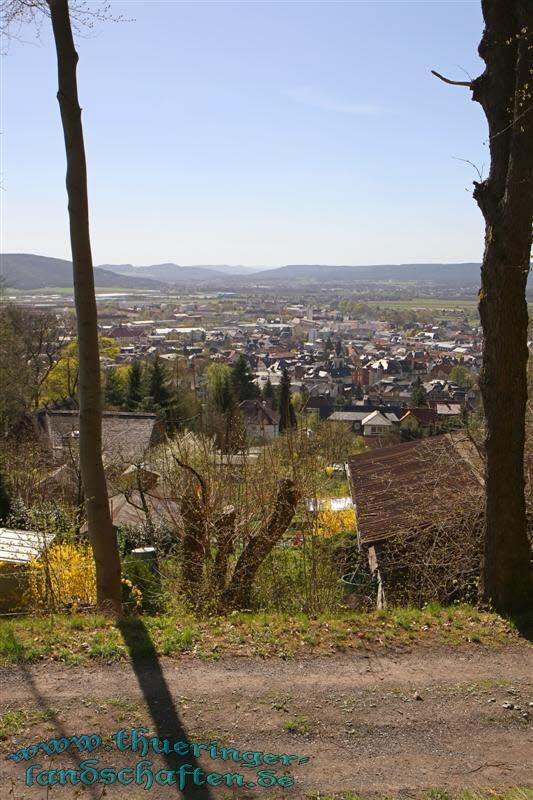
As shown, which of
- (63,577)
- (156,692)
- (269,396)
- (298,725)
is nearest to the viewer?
(298,725)

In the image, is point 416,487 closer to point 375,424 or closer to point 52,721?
point 52,721

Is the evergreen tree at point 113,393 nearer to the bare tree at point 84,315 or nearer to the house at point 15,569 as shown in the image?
the house at point 15,569

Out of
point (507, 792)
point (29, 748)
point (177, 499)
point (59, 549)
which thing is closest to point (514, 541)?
point (507, 792)

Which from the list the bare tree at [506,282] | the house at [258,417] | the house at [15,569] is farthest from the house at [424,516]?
the house at [258,417]

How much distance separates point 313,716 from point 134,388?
122 ft

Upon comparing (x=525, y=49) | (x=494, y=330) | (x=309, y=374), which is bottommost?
(x=309, y=374)

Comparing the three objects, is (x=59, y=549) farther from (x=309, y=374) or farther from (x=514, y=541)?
(x=309, y=374)

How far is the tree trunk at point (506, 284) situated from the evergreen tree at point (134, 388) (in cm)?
3331

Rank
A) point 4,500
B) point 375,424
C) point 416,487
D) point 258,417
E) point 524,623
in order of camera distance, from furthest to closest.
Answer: point 375,424 → point 258,417 → point 4,500 → point 416,487 → point 524,623

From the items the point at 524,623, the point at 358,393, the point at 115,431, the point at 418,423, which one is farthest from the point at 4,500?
the point at 358,393

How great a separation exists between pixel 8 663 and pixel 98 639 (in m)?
0.72

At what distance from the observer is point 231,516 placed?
8.93 meters

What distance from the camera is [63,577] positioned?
364 inches

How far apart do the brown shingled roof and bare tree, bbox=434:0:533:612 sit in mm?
2304
